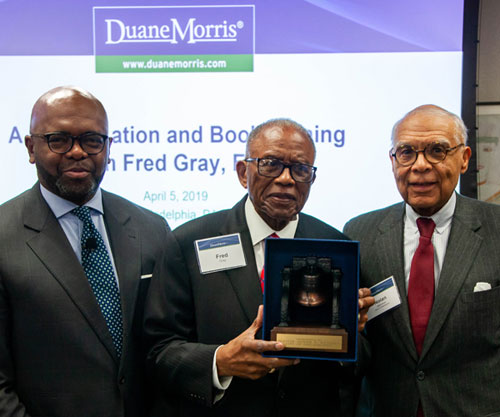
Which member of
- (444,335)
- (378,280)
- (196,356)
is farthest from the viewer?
(378,280)

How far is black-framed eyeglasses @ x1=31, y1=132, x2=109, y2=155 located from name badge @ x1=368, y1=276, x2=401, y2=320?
124cm

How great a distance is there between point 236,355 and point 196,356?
0.59 ft

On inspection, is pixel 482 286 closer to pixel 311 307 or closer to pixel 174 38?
pixel 311 307

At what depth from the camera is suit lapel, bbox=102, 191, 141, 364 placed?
184cm

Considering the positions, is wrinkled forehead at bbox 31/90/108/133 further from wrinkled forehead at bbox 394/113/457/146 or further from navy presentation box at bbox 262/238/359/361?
wrinkled forehead at bbox 394/113/457/146

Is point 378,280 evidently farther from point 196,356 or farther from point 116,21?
point 116,21

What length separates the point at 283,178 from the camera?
5.94ft

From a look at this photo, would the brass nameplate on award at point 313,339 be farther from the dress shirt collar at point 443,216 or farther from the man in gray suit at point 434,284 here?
→ the dress shirt collar at point 443,216

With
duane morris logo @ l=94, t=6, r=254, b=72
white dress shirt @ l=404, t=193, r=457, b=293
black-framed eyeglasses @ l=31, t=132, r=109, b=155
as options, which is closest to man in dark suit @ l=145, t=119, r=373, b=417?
white dress shirt @ l=404, t=193, r=457, b=293

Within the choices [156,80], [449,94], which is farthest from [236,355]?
[449,94]

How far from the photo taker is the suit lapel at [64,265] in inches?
68.4

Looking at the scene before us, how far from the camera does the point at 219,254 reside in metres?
1.84

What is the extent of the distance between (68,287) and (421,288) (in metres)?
1.35

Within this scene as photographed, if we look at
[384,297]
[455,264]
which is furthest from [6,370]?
[455,264]
